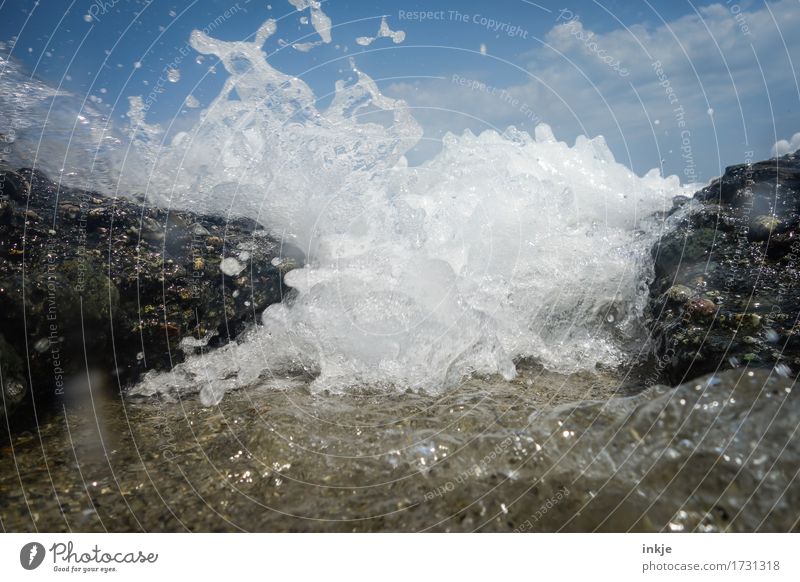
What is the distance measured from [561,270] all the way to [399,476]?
197 inches

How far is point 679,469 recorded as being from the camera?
2678 millimetres

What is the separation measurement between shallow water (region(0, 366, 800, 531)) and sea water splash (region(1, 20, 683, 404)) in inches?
43.6

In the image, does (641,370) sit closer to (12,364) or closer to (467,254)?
(467,254)

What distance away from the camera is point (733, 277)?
16.3 ft

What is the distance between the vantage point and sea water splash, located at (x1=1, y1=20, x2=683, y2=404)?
17.8 feet

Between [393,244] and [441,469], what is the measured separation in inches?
186

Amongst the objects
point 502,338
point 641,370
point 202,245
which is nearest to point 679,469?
point 641,370

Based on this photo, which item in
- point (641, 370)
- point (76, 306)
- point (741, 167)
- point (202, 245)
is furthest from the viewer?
point (741, 167)
